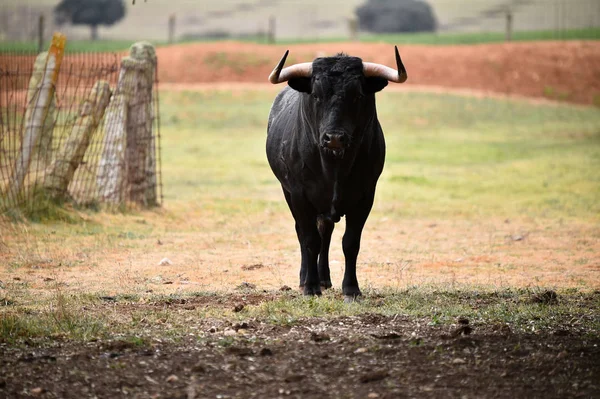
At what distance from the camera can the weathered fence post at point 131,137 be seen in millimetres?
15445

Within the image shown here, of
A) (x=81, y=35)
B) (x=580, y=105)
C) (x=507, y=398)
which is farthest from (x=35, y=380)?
(x=81, y=35)

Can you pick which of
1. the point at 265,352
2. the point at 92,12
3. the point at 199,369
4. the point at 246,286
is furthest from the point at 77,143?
the point at 92,12

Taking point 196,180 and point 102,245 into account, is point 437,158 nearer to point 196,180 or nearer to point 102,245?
point 196,180

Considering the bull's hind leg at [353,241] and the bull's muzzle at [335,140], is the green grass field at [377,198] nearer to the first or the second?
the bull's hind leg at [353,241]

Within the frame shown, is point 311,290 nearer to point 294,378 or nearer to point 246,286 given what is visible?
point 246,286

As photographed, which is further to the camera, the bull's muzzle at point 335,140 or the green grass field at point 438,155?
the green grass field at point 438,155

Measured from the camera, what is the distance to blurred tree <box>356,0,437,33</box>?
77125 millimetres

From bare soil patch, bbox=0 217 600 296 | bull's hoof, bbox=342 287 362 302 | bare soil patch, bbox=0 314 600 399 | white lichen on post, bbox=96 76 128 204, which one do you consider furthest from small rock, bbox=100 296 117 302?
white lichen on post, bbox=96 76 128 204

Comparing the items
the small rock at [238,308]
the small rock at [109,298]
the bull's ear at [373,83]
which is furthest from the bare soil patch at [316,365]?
the bull's ear at [373,83]

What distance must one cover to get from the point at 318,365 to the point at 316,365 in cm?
1

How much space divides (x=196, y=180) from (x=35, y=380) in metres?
16.1

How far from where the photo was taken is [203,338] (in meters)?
7.00

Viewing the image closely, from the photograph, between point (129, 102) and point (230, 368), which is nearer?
point (230, 368)

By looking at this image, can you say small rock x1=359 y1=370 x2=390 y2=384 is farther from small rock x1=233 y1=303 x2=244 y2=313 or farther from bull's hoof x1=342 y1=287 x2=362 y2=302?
bull's hoof x1=342 y1=287 x2=362 y2=302
